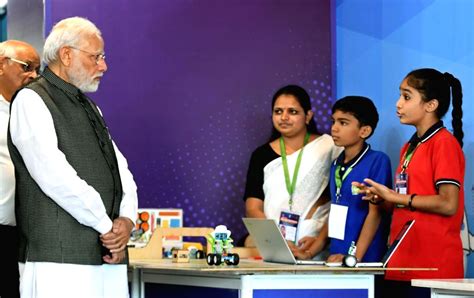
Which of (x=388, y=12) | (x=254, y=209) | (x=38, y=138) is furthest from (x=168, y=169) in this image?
(x=38, y=138)

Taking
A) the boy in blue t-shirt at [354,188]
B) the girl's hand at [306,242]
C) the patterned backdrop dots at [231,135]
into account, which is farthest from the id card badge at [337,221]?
the patterned backdrop dots at [231,135]

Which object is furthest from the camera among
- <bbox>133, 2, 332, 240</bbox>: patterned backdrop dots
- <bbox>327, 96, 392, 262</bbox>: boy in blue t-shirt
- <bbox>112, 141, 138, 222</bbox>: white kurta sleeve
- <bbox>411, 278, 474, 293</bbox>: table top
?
<bbox>133, 2, 332, 240</bbox>: patterned backdrop dots

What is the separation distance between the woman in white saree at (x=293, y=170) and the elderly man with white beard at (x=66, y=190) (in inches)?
58.8

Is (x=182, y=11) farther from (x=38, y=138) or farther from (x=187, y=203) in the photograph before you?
(x=38, y=138)

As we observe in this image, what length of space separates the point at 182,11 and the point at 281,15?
62 cm

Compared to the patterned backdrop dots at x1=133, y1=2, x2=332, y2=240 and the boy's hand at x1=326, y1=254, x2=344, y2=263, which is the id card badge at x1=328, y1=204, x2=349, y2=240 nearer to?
the boy's hand at x1=326, y1=254, x2=344, y2=263

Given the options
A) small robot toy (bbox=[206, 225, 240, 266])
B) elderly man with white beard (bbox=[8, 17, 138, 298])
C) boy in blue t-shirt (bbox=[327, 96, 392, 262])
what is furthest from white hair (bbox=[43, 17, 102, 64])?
boy in blue t-shirt (bbox=[327, 96, 392, 262])

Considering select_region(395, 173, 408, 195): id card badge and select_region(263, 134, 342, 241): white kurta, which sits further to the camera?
select_region(263, 134, 342, 241): white kurta

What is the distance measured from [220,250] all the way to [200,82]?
5.67 feet

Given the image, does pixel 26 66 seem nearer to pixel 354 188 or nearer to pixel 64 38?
pixel 64 38

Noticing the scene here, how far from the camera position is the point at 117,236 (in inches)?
146

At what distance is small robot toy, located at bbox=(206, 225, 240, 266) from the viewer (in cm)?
424

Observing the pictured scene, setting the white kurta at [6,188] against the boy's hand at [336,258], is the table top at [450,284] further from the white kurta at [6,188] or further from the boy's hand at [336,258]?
the white kurta at [6,188]

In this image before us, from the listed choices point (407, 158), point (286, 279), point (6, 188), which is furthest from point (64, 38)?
point (407, 158)
